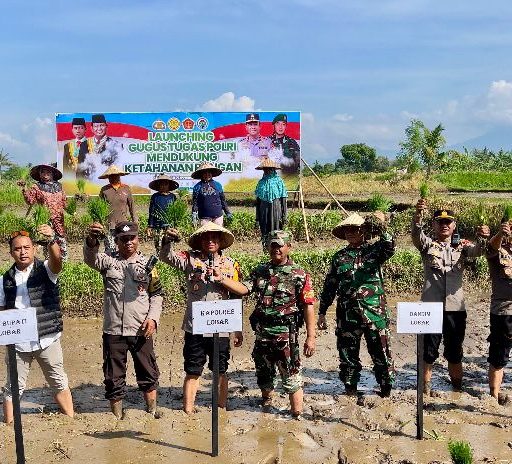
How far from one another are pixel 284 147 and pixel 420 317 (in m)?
11.3

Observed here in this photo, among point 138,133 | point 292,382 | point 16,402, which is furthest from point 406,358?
point 138,133

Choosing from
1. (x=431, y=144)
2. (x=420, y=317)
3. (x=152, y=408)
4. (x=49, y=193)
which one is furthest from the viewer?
(x=431, y=144)

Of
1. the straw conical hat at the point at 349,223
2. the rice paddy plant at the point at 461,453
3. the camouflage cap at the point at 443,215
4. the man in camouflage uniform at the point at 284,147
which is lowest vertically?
the rice paddy plant at the point at 461,453

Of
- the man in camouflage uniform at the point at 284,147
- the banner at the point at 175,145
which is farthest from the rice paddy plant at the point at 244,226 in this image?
the man in camouflage uniform at the point at 284,147

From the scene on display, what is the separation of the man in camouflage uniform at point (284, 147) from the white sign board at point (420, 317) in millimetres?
10992

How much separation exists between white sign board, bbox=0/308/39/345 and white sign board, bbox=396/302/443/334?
244cm

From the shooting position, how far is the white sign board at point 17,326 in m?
3.89

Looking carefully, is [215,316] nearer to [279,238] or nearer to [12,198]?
[279,238]

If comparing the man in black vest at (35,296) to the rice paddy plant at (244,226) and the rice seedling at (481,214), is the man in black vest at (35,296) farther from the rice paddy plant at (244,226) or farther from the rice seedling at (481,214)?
the rice seedling at (481,214)

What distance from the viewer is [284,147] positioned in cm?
1545

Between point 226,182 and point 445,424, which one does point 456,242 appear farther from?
point 226,182

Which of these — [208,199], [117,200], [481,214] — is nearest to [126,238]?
[117,200]

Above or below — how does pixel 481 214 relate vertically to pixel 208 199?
below

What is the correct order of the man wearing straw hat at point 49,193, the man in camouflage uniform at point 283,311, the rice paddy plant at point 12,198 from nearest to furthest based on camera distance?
the man in camouflage uniform at point 283,311
the man wearing straw hat at point 49,193
the rice paddy plant at point 12,198
